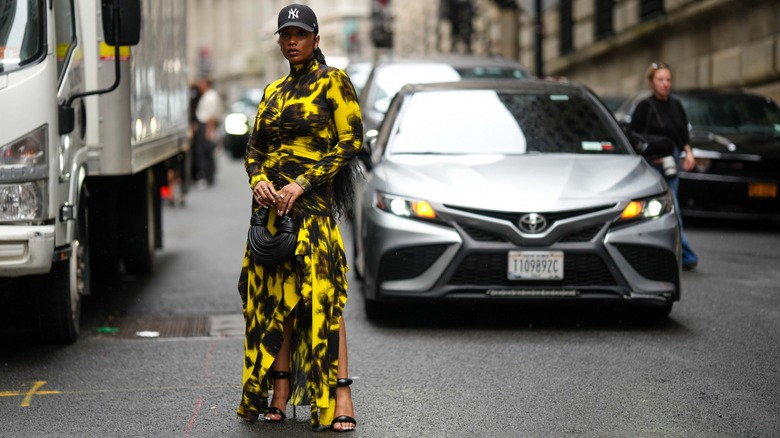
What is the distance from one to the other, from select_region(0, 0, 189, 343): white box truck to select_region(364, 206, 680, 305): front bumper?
1.77 m

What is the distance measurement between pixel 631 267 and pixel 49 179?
131 inches

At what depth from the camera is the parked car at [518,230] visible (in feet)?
26.1

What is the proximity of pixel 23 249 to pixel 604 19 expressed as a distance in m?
22.7

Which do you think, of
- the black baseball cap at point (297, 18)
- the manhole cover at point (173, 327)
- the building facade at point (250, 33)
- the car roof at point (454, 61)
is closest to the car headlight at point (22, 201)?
the manhole cover at point (173, 327)

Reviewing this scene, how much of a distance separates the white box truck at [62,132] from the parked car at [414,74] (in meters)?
3.80

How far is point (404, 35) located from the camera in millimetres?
61406

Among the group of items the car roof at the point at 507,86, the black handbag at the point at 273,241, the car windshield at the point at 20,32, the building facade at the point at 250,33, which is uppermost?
the car windshield at the point at 20,32

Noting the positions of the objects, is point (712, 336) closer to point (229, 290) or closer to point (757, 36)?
point (229, 290)

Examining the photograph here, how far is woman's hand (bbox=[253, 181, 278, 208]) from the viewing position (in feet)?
18.2

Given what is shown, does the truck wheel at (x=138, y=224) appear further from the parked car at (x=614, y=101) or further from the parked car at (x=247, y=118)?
the parked car at (x=247, y=118)

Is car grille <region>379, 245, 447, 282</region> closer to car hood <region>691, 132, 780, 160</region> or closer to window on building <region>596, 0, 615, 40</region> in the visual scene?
car hood <region>691, 132, 780, 160</region>

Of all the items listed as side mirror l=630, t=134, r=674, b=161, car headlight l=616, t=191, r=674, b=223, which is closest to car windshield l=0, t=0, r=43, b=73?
car headlight l=616, t=191, r=674, b=223

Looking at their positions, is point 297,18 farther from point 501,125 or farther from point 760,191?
point 760,191

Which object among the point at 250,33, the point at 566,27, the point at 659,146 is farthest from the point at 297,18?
the point at 250,33
